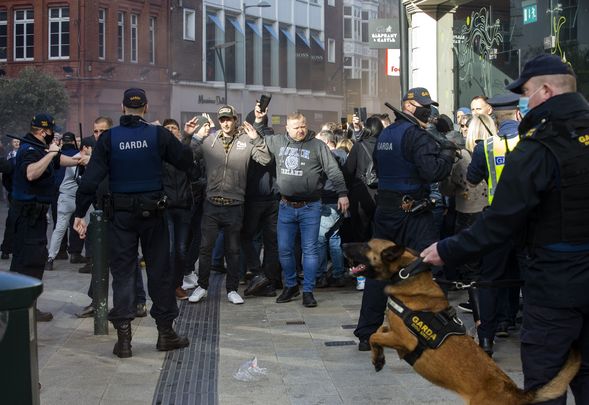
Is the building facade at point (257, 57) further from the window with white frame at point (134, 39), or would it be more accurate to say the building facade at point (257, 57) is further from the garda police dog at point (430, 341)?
the garda police dog at point (430, 341)

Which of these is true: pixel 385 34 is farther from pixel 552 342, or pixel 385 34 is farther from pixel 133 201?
pixel 552 342

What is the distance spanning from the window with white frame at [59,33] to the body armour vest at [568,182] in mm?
36041

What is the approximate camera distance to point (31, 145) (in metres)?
7.92

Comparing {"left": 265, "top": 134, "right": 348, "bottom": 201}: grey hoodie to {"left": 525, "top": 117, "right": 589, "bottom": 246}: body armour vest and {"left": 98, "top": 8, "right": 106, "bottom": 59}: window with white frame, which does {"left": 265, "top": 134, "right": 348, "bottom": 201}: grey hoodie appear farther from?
{"left": 98, "top": 8, "right": 106, "bottom": 59}: window with white frame

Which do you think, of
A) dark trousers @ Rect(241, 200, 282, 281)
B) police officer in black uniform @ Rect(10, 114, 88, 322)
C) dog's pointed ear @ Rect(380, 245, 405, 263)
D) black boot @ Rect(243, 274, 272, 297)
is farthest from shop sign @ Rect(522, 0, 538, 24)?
dog's pointed ear @ Rect(380, 245, 405, 263)

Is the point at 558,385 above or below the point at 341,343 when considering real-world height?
above

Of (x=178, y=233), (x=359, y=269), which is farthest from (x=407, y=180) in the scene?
(x=178, y=233)

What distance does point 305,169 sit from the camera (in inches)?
348

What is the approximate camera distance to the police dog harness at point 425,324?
13.8 feet

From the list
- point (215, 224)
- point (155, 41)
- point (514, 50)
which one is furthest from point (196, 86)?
point (215, 224)

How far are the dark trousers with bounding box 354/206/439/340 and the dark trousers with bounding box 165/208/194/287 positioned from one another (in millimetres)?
2937

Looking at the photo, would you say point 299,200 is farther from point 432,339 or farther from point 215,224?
point 432,339

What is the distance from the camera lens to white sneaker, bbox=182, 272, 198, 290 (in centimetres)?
1000

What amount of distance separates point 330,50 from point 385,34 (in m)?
32.2
